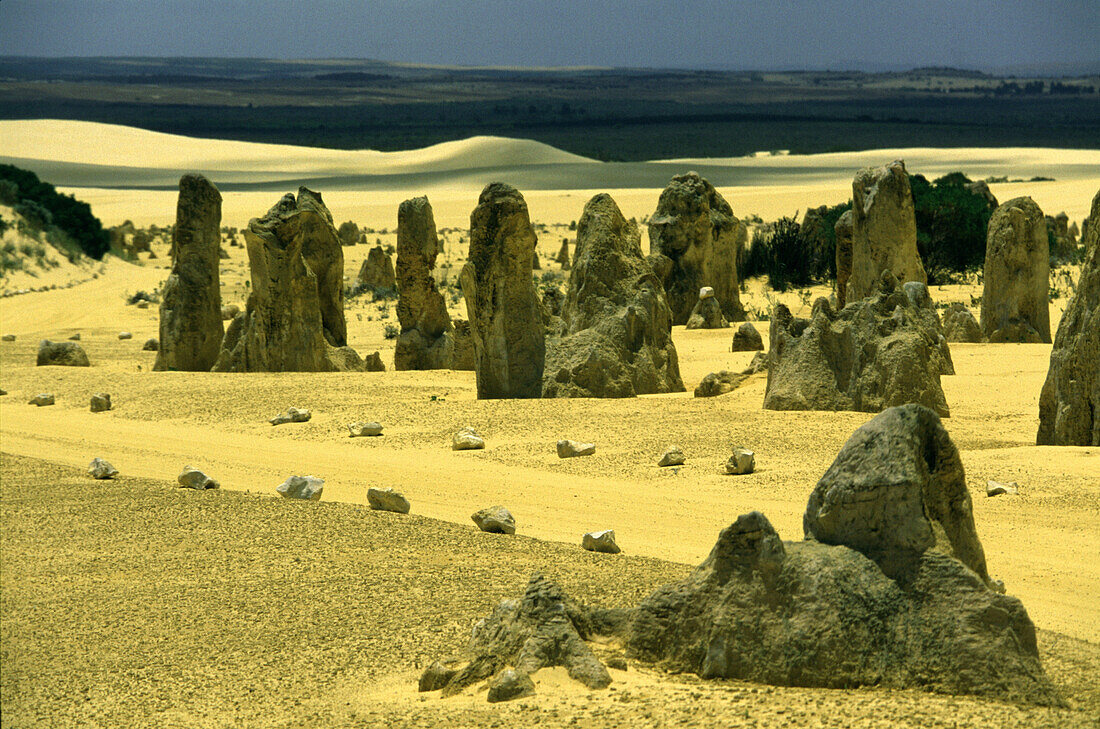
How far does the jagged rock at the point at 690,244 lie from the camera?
20.4m

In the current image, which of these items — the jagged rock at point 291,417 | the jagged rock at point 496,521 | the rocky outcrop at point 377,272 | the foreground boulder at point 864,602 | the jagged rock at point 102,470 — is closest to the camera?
the foreground boulder at point 864,602

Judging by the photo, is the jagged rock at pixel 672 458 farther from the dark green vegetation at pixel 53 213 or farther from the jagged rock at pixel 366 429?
the dark green vegetation at pixel 53 213

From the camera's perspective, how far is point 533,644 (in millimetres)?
5508

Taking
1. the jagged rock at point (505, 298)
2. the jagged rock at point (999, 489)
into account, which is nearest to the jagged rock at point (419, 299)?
the jagged rock at point (505, 298)

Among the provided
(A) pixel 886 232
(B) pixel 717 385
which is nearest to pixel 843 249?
(A) pixel 886 232

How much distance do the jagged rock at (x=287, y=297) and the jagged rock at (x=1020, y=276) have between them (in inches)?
320

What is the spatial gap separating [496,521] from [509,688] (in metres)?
3.14

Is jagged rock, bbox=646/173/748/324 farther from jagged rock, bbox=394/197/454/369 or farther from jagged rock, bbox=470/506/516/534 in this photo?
jagged rock, bbox=470/506/516/534

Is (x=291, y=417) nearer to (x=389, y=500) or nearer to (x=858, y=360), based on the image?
(x=389, y=500)

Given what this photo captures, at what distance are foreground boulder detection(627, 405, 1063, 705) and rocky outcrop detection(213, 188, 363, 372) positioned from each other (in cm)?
1080

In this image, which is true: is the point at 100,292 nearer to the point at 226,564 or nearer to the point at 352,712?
the point at 226,564

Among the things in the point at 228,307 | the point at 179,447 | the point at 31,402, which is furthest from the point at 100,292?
the point at 179,447

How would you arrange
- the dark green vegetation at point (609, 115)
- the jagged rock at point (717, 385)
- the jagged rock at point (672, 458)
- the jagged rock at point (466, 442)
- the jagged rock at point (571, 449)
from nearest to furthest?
1. the jagged rock at point (672, 458)
2. the jagged rock at point (571, 449)
3. the jagged rock at point (466, 442)
4. the jagged rock at point (717, 385)
5. the dark green vegetation at point (609, 115)

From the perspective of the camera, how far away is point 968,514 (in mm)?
5926
